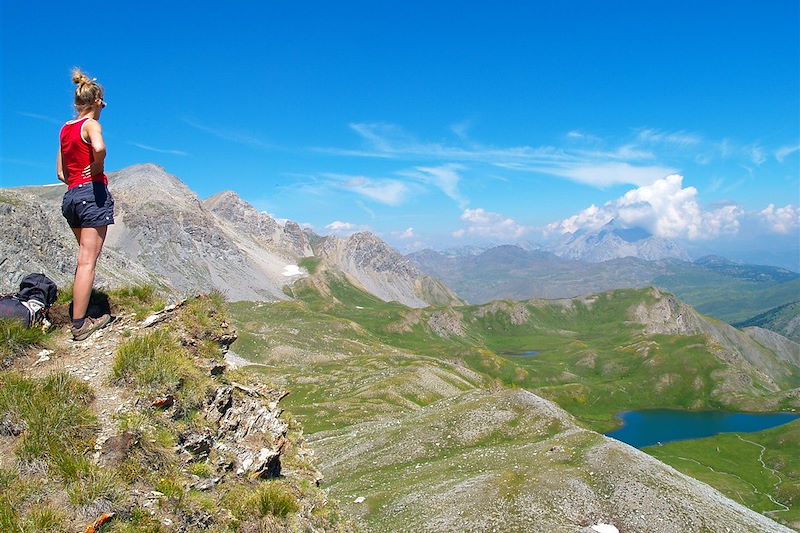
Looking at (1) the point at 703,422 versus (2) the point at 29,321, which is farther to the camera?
(1) the point at 703,422

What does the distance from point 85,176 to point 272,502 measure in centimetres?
1099

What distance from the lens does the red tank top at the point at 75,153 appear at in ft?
43.7

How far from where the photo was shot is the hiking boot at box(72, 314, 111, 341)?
47.8ft

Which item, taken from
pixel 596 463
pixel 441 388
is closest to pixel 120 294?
pixel 596 463

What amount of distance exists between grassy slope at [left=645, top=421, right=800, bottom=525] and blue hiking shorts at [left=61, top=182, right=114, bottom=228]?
375 ft

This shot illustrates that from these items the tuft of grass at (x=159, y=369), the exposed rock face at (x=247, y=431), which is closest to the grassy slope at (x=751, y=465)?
the exposed rock face at (x=247, y=431)

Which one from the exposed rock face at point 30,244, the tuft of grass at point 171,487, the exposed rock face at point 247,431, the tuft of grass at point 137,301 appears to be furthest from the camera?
the exposed rock face at point 30,244

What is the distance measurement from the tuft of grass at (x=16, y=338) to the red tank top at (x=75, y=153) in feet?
13.9

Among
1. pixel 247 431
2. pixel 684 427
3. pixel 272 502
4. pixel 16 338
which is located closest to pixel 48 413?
pixel 16 338

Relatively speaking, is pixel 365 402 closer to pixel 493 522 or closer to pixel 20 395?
pixel 493 522

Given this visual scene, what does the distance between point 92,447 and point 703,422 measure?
234 metres

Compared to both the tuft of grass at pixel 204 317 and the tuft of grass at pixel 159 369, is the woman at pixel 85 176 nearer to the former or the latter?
the tuft of grass at pixel 159 369

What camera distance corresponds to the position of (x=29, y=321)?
14.0 m

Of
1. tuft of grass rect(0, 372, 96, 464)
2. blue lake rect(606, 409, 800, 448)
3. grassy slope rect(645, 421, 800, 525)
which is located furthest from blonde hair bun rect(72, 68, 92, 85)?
blue lake rect(606, 409, 800, 448)
